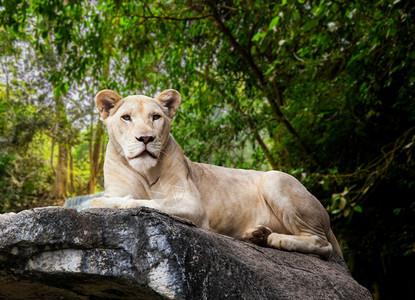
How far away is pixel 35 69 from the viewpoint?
61.0 feet

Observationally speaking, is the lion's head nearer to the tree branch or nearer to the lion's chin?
the lion's chin

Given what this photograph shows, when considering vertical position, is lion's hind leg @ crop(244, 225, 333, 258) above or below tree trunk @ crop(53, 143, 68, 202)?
above

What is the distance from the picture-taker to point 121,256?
94.1 inches

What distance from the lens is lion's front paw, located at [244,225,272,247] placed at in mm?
3635

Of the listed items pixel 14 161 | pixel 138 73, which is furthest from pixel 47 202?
pixel 138 73

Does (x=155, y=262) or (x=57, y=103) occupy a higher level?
(x=155, y=262)

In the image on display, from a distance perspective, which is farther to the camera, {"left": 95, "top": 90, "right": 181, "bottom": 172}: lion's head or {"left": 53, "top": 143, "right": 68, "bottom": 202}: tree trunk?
{"left": 53, "top": 143, "right": 68, "bottom": 202}: tree trunk

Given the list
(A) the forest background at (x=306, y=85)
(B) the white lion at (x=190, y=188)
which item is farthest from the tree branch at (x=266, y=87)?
(B) the white lion at (x=190, y=188)

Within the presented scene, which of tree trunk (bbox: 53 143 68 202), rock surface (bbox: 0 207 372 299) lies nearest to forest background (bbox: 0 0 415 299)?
rock surface (bbox: 0 207 372 299)

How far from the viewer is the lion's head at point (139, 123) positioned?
126 inches

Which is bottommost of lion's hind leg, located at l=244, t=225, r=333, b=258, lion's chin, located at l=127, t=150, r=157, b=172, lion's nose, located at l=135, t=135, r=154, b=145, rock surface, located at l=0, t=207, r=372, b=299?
lion's hind leg, located at l=244, t=225, r=333, b=258

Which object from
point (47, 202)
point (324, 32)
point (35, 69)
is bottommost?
point (47, 202)

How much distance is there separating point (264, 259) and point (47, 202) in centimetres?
1749

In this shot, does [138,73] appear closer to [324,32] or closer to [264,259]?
[324,32]
